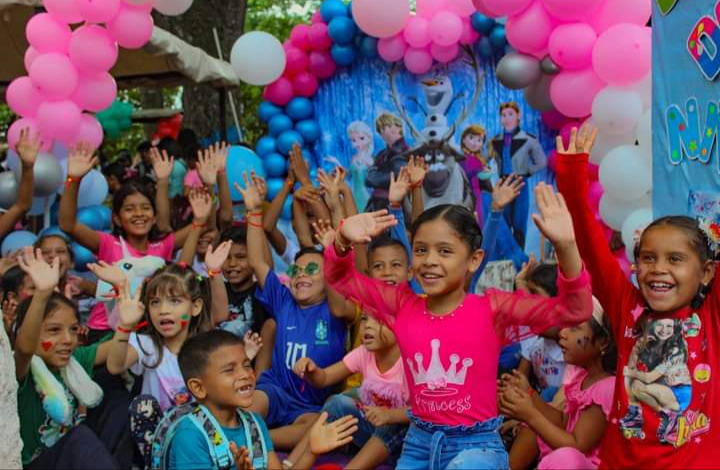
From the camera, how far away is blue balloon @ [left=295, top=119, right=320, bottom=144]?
7.47m

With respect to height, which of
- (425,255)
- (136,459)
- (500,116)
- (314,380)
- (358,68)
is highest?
(358,68)

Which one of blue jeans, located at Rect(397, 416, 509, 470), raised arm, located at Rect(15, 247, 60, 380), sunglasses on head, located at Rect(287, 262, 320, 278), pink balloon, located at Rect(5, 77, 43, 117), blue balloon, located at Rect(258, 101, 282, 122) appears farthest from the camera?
blue balloon, located at Rect(258, 101, 282, 122)

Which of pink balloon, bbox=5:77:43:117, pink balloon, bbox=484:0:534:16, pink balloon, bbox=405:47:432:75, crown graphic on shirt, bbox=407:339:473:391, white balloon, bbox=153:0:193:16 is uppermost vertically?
white balloon, bbox=153:0:193:16

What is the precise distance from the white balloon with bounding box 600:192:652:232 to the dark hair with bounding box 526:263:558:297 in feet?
3.43

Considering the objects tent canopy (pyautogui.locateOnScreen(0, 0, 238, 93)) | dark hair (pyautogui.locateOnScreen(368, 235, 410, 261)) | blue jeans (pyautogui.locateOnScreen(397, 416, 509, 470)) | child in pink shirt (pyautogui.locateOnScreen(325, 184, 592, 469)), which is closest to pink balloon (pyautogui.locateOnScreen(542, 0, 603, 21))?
dark hair (pyautogui.locateOnScreen(368, 235, 410, 261))

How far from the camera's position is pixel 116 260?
203 inches

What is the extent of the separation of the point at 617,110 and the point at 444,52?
205 centimetres

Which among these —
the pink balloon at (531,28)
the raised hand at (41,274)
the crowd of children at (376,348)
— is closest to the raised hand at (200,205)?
the crowd of children at (376,348)

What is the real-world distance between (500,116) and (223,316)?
10.5 ft

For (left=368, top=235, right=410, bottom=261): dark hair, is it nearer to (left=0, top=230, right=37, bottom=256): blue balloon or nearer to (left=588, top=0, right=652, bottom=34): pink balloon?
(left=588, top=0, right=652, bottom=34): pink balloon

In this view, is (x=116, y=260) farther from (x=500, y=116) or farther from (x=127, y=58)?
(x=500, y=116)

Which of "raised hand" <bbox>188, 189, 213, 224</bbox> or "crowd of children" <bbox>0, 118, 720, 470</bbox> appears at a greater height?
"raised hand" <bbox>188, 189, 213, 224</bbox>

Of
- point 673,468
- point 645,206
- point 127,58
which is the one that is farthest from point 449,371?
point 127,58

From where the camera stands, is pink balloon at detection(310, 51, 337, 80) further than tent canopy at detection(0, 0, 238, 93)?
Yes
